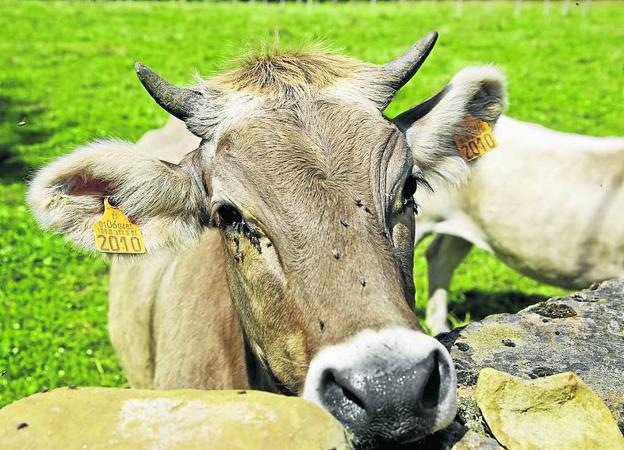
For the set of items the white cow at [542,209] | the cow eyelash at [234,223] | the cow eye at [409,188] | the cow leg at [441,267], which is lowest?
the cow leg at [441,267]

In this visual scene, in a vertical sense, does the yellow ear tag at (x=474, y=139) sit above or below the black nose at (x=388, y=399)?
above

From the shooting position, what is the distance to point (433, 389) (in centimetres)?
221

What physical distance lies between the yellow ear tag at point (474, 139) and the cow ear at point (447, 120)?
2 centimetres

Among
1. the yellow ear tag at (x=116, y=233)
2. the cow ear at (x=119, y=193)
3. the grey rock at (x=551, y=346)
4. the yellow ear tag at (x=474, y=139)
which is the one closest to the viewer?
the grey rock at (x=551, y=346)

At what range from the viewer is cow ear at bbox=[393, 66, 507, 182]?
3.65m

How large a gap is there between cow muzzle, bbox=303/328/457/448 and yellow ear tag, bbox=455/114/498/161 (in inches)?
71.7

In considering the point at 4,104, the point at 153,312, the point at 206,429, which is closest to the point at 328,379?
the point at 206,429

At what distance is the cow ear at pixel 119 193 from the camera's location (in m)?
3.24

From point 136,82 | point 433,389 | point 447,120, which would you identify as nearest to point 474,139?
point 447,120

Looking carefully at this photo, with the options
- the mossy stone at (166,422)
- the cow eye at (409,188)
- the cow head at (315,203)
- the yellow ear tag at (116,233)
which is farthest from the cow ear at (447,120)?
the mossy stone at (166,422)

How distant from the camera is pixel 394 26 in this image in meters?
21.1

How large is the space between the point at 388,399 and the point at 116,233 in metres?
1.82

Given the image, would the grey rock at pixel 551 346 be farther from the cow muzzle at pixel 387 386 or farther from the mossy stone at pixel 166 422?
the mossy stone at pixel 166 422

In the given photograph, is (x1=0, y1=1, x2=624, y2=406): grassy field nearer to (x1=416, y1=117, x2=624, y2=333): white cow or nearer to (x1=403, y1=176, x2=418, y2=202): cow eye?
(x1=416, y1=117, x2=624, y2=333): white cow
